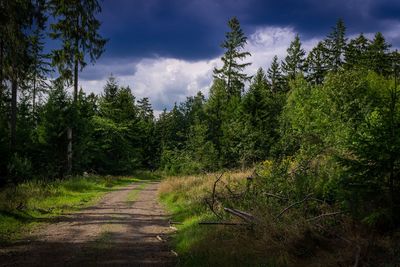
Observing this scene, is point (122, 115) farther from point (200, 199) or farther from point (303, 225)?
point (303, 225)

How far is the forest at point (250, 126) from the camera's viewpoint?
6480 millimetres

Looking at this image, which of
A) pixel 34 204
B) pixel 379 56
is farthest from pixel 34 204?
pixel 379 56

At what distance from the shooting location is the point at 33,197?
55.5ft

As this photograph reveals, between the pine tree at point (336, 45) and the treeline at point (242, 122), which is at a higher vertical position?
the pine tree at point (336, 45)

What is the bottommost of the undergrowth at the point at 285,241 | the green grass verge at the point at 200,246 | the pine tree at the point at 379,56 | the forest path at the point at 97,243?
the forest path at the point at 97,243

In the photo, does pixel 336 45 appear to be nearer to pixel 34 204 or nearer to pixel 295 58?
pixel 295 58

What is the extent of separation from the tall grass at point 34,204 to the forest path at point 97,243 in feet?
2.21

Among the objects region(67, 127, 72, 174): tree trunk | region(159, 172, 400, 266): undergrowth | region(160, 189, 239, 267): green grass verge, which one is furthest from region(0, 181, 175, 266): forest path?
region(67, 127, 72, 174): tree trunk

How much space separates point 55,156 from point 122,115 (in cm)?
2438

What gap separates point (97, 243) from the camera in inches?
399

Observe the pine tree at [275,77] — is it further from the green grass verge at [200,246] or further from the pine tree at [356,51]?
the green grass verge at [200,246]

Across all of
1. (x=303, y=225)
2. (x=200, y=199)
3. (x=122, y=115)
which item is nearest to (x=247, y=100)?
(x=122, y=115)

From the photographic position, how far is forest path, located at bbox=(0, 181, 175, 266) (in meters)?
8.43

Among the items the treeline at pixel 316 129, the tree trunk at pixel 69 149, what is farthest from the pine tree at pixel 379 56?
the tree trunk at pixel 69 149
